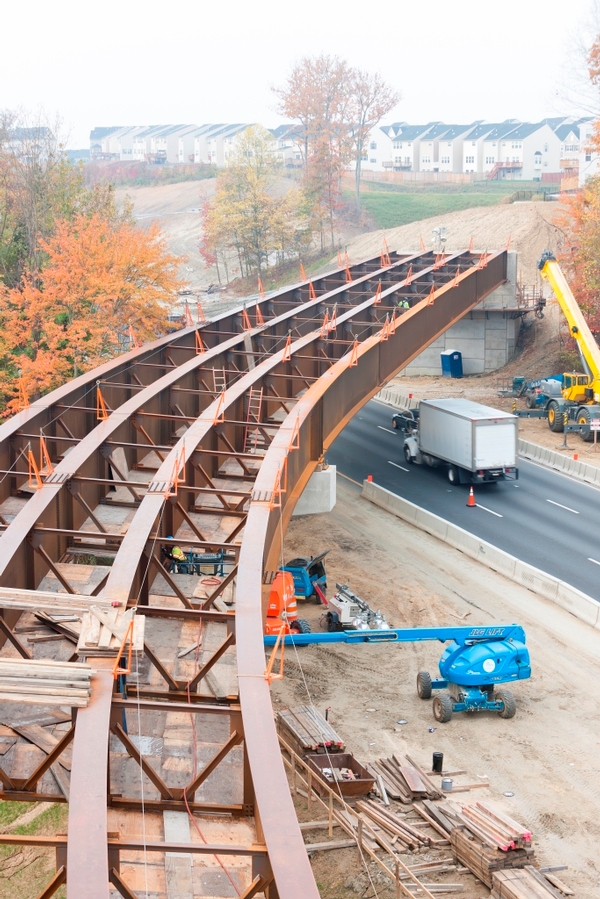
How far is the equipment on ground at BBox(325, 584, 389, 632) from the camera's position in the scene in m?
28.9

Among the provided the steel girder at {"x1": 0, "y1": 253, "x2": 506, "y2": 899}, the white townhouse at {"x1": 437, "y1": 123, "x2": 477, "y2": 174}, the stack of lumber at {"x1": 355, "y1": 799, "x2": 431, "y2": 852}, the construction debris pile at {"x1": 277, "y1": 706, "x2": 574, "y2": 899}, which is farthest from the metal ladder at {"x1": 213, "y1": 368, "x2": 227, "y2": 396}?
the white townhouse at {"x1": 437, "y1": 123, "x2": 477, "y2": 174}

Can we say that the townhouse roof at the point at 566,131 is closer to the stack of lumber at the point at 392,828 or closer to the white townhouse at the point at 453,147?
the white townhouse at the point at 453,147

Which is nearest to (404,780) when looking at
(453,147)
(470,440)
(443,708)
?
(443,708)

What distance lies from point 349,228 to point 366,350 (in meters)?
96.7

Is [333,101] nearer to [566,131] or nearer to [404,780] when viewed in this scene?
[566,131]

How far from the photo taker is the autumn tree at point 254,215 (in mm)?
102438

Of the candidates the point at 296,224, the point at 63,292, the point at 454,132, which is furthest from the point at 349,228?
the point at 63,292

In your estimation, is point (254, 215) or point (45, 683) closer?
point (45, 683)

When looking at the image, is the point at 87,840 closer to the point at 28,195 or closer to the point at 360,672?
the point at 360,672

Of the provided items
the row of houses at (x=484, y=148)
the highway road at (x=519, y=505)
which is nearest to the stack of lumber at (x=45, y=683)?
the highway road at (x=519, y=505)

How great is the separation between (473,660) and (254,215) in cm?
8316

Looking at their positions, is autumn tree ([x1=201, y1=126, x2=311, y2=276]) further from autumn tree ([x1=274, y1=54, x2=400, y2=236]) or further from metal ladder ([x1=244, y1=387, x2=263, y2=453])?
metal ladder ([x1=244, y1=387, x2=263, y2=453])

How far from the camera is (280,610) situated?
28688mm

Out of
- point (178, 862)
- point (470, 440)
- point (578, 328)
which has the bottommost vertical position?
point (470, 440)
